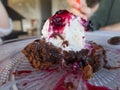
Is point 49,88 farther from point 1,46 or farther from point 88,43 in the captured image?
point 1,46

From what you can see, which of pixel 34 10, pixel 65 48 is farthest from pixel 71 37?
pixel 34 10

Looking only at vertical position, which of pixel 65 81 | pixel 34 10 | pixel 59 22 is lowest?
pixel 65 81

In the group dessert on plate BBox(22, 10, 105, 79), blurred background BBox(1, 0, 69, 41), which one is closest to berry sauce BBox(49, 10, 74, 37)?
dessert on plate BBox(22, 10, 105, 79)

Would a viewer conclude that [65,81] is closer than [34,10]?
Yes

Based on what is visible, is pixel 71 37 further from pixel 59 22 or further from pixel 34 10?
pixel 34 10

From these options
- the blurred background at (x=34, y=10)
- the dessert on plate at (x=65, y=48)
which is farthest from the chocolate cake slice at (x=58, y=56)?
the blurred background at (x=34, y=10)

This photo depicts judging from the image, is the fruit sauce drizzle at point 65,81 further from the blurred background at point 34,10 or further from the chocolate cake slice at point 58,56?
the blurred background at point 34,10

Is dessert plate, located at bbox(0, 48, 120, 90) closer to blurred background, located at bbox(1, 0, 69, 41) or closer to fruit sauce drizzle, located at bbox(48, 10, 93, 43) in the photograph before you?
fruit sauce drizzle, located at bbox(48, 10, 93, 43)

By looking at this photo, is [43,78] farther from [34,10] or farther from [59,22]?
[34,10]

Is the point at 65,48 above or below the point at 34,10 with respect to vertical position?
below
